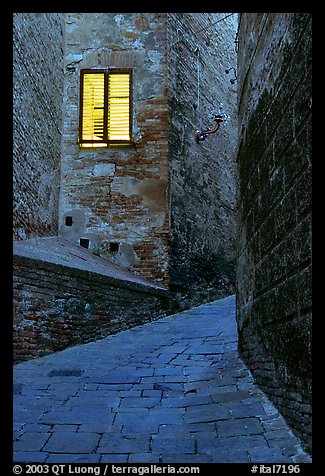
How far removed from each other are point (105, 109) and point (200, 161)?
2.09m

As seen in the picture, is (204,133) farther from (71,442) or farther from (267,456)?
(267,456)

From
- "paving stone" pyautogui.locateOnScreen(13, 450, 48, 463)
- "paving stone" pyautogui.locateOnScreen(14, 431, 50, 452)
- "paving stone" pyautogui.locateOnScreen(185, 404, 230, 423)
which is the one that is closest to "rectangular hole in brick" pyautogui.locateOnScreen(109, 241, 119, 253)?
"paving stone" pyautogui.locateOnScreen(185, 404, 230, 423)

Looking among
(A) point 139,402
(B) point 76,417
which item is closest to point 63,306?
(A) point 139,402

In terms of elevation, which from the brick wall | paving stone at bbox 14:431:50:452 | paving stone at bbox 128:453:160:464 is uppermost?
the brick wall

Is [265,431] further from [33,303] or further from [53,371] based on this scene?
[33,303]

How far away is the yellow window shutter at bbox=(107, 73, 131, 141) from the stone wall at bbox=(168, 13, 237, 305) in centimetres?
74

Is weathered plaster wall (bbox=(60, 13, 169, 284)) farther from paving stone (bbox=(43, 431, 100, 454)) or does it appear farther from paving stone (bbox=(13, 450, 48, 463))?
paving stone (bbox=(13, 450, 48, 463))

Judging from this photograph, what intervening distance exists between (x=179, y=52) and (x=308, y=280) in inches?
300

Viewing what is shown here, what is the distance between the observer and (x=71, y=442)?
137 inches

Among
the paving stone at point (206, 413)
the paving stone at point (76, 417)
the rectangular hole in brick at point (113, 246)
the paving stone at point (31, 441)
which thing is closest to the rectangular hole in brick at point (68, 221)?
the rectangular hole in brick at point (113, 246)

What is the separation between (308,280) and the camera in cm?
276

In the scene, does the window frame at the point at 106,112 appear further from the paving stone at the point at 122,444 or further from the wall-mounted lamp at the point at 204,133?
the paving stone at the point at 122,444

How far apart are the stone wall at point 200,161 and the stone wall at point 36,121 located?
1.87 meters

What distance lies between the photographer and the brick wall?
549 centimetres
